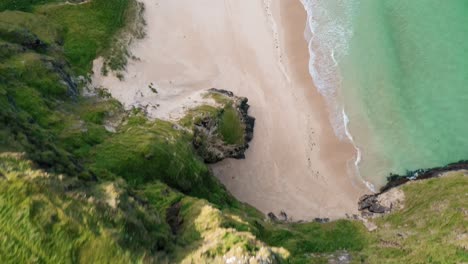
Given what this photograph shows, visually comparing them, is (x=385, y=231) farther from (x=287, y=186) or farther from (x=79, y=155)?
(x=79, y=155)

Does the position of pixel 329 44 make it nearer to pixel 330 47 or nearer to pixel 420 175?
pixel 330 47

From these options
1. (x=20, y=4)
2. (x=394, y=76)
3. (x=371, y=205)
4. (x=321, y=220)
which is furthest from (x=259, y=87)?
(x=20, y=4)

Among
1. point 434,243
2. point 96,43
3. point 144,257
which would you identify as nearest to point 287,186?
point 434,243

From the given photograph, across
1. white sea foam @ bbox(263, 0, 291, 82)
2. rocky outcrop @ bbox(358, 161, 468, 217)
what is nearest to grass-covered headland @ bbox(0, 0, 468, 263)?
rocky outcrop @ bbox(358, 161, 468, 217)

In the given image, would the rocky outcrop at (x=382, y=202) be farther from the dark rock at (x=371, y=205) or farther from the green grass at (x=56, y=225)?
the green grass at (x=56, y=225)

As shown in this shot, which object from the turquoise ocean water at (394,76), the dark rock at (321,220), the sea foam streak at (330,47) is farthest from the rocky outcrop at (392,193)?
the dark rock at (321,220)

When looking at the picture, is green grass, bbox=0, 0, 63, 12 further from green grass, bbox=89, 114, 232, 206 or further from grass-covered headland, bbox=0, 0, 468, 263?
green grass, bbox=89, 114, 232, 206

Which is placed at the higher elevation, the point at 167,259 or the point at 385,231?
the point at 167,259
